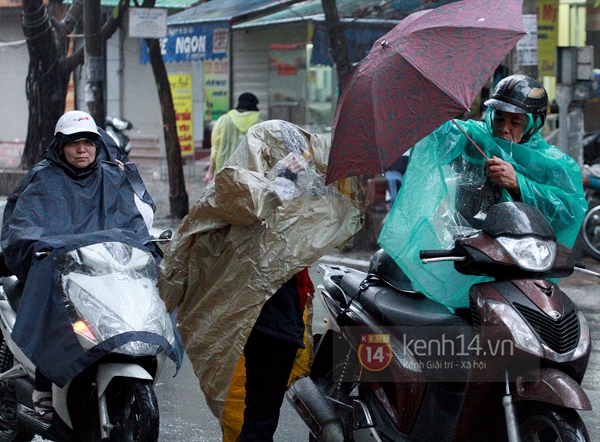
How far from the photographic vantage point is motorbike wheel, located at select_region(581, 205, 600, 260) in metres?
9.16

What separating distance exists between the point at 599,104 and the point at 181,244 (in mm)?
14693

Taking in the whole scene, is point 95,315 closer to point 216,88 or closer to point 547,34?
point 547,34

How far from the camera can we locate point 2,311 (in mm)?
4469

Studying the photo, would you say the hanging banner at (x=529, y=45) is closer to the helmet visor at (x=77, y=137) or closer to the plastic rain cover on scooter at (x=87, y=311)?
the helmet visor at (x=77, y=137)

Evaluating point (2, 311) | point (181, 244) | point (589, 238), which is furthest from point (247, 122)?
point (181, 244)

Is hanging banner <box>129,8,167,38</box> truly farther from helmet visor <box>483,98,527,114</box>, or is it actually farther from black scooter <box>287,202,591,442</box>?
helmet visor <box>483,98,527,114</box>

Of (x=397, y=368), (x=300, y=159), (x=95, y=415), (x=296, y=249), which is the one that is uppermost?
(x=300, y=159)

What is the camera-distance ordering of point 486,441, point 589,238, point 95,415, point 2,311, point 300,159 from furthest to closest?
point 589,238
point 2,311
point 95,415
point 300,159
point 486,441

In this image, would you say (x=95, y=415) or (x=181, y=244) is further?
(x=95, y=415)

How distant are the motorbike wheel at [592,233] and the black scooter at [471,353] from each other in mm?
5671

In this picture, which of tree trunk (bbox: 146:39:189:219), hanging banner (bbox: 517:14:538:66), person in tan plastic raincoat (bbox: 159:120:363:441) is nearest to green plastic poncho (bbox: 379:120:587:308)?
person in tan plastic raincoat (bbox: 159:120:363:441)

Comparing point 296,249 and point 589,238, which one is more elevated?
point 296,249

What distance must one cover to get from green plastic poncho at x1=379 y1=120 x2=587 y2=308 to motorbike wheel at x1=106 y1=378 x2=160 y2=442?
1165 millimetres

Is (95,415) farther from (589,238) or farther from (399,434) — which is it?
(589,238)
